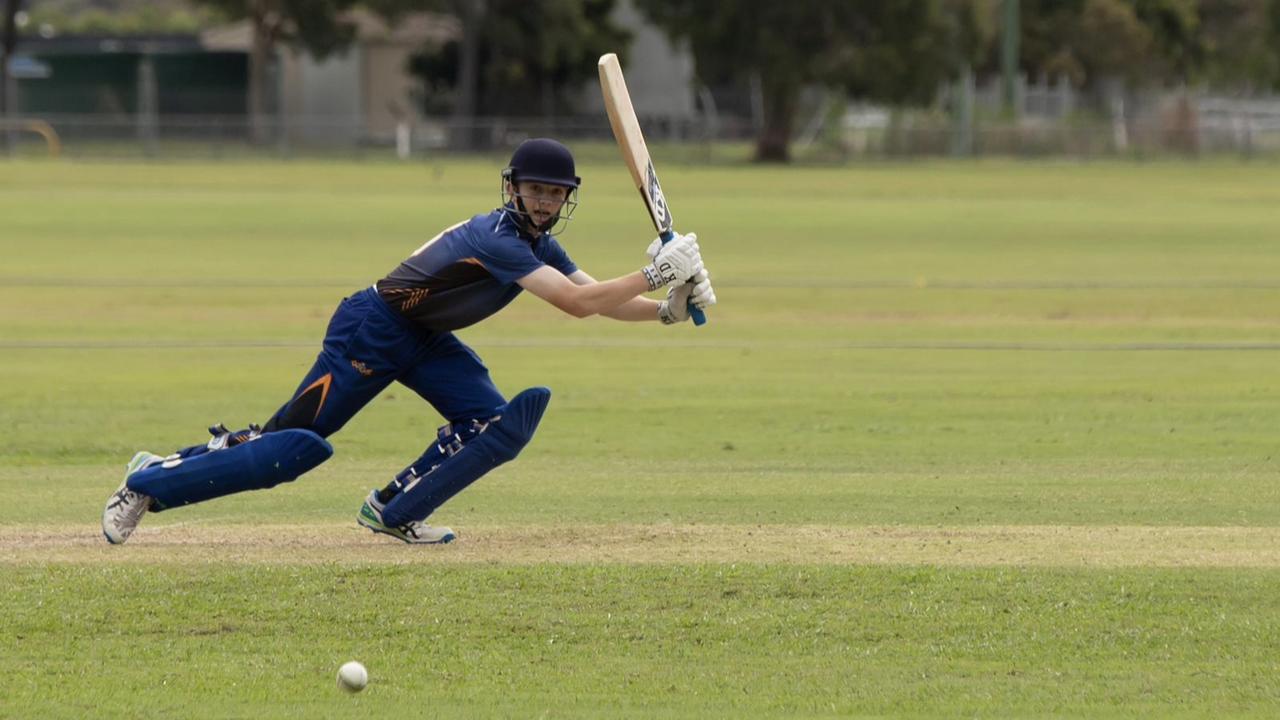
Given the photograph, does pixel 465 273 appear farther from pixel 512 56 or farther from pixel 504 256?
pixel 512 56

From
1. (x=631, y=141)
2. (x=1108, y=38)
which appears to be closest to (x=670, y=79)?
(x=1108, y=38)

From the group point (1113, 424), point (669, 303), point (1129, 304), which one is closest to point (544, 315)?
point (1129, 304)

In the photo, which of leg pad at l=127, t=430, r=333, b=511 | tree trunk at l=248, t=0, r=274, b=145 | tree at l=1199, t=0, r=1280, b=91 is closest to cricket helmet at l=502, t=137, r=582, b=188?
leg pad at l=127, t=430, r=333, b=511

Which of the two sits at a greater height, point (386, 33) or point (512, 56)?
point (386, 33)

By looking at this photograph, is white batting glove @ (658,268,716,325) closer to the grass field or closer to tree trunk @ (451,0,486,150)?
the grass field

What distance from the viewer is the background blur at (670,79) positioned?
194ft

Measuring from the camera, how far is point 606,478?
10133mm

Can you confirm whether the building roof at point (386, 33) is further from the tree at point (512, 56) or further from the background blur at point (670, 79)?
the tree at point (512, 56)

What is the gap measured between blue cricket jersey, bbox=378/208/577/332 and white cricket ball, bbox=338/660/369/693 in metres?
1.99

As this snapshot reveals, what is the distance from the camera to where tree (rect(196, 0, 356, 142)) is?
6258 centimetres

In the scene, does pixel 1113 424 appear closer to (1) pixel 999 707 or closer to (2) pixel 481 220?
(2) pixel 481 220

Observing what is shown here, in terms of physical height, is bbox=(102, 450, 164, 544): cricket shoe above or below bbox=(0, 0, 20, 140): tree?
below

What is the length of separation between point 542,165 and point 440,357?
3.19 ft

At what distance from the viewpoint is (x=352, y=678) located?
5.87m
